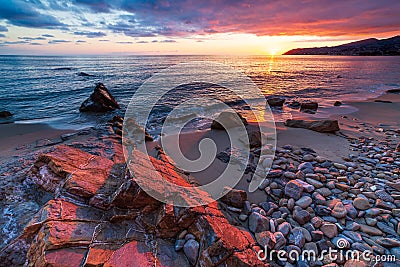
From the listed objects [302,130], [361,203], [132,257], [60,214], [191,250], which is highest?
[60,214]

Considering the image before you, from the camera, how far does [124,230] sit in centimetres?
252

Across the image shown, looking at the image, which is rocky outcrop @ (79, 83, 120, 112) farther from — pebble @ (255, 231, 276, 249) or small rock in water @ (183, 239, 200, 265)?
pebble @ (255, 231, 276, 249)

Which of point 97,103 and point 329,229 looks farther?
point 97,103

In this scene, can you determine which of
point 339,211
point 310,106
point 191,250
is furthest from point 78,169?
point 310,106

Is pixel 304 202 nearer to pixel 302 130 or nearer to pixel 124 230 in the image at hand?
pixel 124 230

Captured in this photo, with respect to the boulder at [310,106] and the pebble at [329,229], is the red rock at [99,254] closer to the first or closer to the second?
the pebble at [329,229]

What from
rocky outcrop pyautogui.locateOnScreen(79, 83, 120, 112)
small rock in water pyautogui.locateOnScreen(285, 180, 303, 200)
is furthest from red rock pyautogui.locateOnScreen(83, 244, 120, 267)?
rocky outcrop pyautogui.locateOnScreen(79, 83, 120, 112)

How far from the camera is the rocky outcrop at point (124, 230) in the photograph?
2.19 metres

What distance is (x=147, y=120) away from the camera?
9.94 metres

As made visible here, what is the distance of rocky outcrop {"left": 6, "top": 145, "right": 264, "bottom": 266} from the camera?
2.19m

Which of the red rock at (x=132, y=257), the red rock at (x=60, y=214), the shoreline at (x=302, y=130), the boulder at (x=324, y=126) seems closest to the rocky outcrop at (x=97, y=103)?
the shoreline at (x=302, y=130)

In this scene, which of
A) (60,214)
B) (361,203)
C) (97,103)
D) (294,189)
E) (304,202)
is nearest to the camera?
(60,214)

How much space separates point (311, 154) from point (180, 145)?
3.72 m

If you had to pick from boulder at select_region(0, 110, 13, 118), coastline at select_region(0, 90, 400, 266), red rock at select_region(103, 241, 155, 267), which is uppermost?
red rock at select_region(103, 241, 155, 267)
